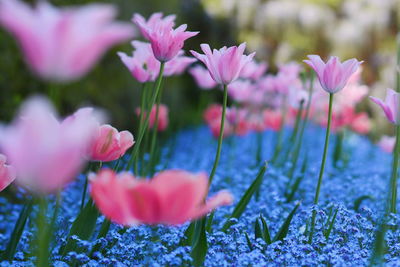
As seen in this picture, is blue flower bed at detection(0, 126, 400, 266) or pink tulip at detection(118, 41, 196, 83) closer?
blue flower bed at detection(0, 126, 400, 266)

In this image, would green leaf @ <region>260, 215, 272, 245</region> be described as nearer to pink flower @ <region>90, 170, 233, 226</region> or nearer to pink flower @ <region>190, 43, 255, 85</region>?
pink flower @ <region>190, 43, 255, 85</region>

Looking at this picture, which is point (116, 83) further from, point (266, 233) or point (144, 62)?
point (266, 233)

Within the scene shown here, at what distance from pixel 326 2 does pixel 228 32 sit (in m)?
4.43

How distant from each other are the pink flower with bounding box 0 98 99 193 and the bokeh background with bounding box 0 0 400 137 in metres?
1.02

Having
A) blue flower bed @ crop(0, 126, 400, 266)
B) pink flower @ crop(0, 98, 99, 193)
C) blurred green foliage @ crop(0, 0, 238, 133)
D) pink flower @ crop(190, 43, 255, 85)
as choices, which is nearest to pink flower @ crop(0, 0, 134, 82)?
pink flower @ crop(0, 98, 99, 193)

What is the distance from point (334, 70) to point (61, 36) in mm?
1060

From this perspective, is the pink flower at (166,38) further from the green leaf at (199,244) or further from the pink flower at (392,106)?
the pink flower at (392,106)

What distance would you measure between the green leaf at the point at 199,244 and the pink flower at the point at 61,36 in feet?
2.50

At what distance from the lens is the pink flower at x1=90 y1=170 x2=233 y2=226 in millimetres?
1052

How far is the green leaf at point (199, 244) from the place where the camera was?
1.58 m

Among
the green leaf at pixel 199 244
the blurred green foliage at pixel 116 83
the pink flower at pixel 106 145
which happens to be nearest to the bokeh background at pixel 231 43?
the blurred green foliage at pixel 116 83

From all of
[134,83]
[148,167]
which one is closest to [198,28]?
[134,83]

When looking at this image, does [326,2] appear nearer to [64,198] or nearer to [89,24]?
[64,198]

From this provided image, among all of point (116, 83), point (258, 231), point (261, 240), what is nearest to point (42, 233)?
point (261, 240)
